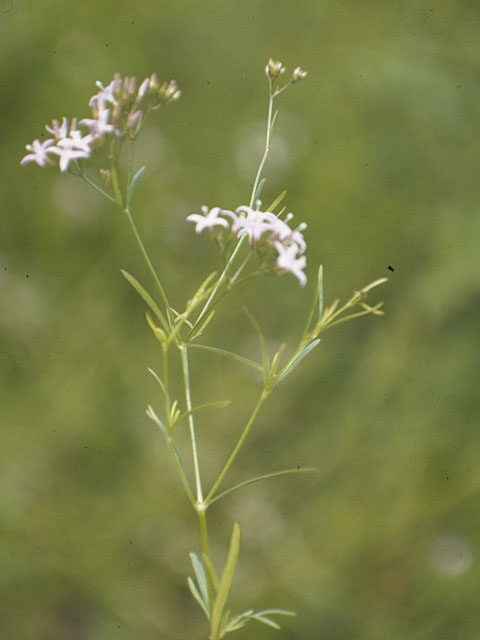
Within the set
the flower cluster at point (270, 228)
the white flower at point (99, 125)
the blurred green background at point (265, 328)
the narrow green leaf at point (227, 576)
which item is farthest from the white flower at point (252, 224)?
the blurred green background at point (265, 328)

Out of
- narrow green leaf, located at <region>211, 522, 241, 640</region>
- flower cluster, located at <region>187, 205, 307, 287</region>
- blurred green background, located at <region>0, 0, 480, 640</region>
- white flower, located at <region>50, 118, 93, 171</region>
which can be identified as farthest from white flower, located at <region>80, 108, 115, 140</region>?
blurred green background, located at <region>0, 0, 480, 640</region>

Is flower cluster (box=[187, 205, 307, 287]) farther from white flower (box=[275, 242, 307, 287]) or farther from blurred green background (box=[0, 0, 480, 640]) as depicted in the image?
blurred green background (box=[0, 0, 480, 640])

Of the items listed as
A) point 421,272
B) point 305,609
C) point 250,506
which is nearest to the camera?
point 305,609

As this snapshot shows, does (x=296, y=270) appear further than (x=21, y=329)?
No

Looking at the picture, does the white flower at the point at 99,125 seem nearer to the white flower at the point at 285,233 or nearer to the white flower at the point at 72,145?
the white flower at the point at 72,145

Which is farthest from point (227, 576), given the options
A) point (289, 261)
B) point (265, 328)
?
point (265, 328)

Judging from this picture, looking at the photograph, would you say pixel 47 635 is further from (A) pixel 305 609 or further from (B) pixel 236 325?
(B) pixel 236 325

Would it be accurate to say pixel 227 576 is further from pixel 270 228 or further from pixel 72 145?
pixel 72 145

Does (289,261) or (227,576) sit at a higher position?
(289,261)

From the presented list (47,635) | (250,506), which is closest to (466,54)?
(250,506)
